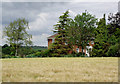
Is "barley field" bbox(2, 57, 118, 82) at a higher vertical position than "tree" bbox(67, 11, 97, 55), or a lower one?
lower

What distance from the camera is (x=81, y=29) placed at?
4100 centimetres

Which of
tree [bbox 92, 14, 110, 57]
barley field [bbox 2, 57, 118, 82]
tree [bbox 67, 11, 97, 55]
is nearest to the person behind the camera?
barley field [bbox 2, 57, 118, 82]

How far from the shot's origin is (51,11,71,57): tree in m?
41.1

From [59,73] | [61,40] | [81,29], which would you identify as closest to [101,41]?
[81,29]

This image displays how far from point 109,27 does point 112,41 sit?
3154 mm

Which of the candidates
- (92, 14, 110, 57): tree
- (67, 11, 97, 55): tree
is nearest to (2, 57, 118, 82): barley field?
(92, 14, 110, 57): tree

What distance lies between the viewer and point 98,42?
40250 mm

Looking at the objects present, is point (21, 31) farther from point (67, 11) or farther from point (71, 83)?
point (71, 83)

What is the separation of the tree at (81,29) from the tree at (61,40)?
5.53ft

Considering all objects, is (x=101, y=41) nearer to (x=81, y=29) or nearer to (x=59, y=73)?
(x=81, y=29)

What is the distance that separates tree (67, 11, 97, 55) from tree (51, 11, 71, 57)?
5.53 ft

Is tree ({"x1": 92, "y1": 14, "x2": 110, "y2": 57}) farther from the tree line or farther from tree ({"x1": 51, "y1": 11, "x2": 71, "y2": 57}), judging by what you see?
tree ({"x1": 51, "y1": 11, "x2": 71, "y2": 57})

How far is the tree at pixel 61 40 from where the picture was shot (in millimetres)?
41109

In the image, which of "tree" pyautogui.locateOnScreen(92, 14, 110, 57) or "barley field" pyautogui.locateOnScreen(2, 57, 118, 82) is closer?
"barley field" pyautogui.locateOnScreen(2, 57, 118, 82)
